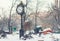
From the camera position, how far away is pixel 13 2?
2586mm

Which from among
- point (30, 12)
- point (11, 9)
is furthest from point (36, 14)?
point (11, 9)

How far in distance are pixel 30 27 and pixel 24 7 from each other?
179 mm

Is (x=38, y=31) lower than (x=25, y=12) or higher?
lower

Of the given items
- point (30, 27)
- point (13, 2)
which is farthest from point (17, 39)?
point (13, 2)

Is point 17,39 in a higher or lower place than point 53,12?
lower

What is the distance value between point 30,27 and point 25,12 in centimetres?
14

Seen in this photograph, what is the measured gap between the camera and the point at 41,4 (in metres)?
2.59

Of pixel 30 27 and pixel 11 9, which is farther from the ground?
pixel 11 9

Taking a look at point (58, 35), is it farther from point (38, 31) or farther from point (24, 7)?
point (24, 7)

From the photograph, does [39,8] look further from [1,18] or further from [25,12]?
[1,18]

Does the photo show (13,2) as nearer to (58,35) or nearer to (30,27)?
(30,27)

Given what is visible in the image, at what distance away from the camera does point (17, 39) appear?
2578 millimetres

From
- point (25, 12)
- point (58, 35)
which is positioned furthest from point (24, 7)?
point (58, 35)

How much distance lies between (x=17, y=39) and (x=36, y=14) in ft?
0.88
